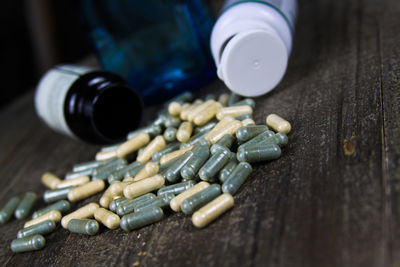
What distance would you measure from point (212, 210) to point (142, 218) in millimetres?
234

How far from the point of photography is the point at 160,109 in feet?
6.95

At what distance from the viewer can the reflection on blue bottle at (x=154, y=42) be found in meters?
2.08

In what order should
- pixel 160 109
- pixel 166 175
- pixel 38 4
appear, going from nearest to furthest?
pixel 166 175, pixel 160 109, pixel 38 4

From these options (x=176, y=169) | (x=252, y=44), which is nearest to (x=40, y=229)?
(x=176, y=169)

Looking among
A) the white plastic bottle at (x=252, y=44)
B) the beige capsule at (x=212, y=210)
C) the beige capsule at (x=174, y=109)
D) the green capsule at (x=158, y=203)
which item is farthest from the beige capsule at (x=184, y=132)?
the beige capsule at (x=212, y=210)

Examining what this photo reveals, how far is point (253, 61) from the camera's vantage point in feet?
5.25

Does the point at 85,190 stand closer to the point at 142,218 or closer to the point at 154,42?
the point at 142,218

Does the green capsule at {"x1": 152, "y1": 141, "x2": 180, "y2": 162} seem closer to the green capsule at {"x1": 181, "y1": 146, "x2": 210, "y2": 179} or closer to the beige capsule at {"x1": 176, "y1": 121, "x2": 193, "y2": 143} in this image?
the beige capsule at {"x1": 176, "y1": 121, "x2": 193, "y2": 143}

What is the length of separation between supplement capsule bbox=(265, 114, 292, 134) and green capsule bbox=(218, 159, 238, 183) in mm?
212

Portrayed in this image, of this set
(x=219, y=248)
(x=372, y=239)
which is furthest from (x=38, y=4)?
(x=372, y=239)

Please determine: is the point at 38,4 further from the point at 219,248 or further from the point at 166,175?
the point at 219,248

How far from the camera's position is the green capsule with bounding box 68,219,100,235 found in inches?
51.5

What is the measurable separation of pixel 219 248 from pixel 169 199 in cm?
30

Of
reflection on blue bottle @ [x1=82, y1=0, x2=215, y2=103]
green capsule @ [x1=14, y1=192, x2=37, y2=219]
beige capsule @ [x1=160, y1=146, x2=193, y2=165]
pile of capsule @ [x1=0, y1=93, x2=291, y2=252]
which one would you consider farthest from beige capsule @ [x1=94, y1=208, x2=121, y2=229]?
reflection on blue bottle @ [x1=82, y1=0, x2=215, y2=103]
